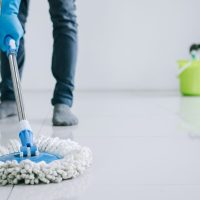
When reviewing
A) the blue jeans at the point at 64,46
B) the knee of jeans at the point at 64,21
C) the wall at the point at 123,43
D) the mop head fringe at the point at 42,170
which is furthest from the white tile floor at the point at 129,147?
the wall at the point at 123,43

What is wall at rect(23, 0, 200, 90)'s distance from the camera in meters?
2.92

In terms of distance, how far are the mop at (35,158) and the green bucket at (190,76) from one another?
1580mm

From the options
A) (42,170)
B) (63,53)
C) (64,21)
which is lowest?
(42,170)

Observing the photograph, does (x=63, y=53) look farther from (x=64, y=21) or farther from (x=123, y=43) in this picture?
(x=123, y=43)

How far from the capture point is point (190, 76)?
266cm

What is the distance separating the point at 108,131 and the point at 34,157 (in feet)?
1.82

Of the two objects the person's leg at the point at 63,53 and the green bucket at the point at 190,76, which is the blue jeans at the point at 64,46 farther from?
the green bucket at the point at 190,76

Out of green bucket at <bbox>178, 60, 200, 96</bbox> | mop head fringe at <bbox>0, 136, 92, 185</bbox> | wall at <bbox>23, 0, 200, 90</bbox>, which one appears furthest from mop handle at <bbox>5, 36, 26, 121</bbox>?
wall at <bbox>23, 0, 200, 90</bbox>

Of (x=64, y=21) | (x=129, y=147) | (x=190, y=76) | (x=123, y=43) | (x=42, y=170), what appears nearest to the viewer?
(x=42, y=170)

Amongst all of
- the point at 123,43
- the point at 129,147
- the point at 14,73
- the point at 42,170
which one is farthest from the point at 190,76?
the point at 42,170

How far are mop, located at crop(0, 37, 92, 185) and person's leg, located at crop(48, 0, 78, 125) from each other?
0.51m

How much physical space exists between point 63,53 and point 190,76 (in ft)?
3.72

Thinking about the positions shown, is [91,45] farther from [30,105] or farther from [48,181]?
[48,181]

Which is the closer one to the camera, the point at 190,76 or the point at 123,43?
the point at 190,76
